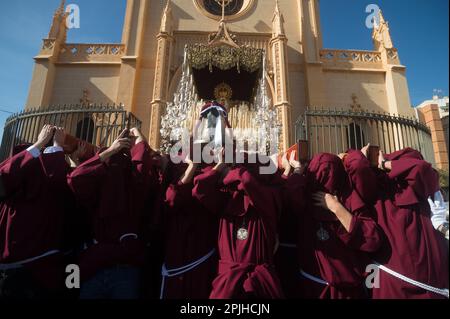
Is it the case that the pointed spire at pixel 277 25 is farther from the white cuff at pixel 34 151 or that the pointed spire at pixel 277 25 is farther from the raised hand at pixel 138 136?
the white cuff at pixel 34 151

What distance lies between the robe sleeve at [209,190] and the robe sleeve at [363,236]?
101cm

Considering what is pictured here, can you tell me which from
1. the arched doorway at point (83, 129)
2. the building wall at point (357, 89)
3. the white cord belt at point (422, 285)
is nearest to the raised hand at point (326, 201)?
the white cord belt at point (422, 285)

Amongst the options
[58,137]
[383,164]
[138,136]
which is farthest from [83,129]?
[383,164]

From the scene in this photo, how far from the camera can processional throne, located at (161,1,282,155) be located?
399 inches

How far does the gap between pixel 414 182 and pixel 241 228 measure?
1452mm

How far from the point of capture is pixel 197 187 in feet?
6.93

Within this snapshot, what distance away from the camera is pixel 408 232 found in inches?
82.1

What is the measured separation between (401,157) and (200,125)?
1.94 meters

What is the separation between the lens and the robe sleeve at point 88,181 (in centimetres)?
212

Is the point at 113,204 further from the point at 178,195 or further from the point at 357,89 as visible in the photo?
the point at 357,89

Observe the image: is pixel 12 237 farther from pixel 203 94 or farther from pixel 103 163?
pixel 203 94

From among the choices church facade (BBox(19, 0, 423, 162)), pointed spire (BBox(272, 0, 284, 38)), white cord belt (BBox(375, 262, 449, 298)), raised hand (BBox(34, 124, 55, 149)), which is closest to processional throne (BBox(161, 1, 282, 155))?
church facade (BBox(19, 0, 423, 162))

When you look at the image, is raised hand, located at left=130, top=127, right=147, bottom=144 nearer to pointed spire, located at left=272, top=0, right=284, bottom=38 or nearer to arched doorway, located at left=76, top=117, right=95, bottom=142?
arched doorway, located at left=76, top=117, right=95, bottom=142
